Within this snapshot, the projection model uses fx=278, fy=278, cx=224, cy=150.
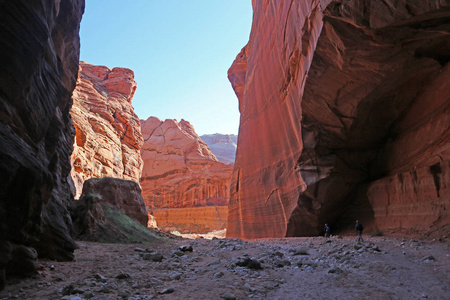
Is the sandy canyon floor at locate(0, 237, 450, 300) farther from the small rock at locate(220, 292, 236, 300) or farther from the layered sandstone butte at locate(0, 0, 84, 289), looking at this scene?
the layered sandstone butte at locate(0, 0, 84, 289)

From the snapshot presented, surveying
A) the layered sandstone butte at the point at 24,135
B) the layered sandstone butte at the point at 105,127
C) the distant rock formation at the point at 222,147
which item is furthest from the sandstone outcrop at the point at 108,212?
the distant rock formation at the point at 222,147

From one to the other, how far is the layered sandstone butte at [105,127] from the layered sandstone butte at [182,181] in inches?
581

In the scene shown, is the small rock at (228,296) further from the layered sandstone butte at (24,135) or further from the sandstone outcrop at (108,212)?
the sandstone outcrop at (108,212)

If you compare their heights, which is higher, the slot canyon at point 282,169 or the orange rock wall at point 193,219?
the slot canyon at point 282,169

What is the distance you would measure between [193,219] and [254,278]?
4694 cm

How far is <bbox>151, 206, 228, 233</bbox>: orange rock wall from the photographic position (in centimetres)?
4942

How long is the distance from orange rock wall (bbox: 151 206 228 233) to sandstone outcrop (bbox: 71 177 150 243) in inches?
1318

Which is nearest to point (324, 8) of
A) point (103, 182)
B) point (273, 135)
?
point (273, 135)

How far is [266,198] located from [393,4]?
43.7 feet

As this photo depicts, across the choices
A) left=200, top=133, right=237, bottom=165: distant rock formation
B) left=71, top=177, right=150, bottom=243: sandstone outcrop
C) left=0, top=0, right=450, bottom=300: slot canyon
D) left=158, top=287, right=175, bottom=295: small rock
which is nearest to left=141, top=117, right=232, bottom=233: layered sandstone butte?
left=200, top=133, right=237, bottom=165: distant rock formation

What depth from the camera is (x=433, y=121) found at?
11516 mm

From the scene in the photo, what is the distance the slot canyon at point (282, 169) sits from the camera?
497cm

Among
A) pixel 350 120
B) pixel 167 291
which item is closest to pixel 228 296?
pixel 167 291

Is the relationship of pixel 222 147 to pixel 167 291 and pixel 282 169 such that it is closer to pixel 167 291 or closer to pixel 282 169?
pixel 282 169
